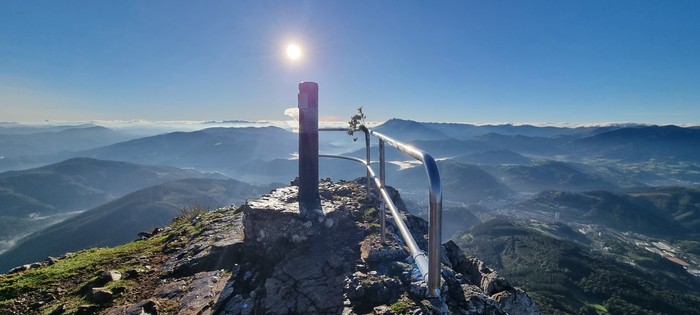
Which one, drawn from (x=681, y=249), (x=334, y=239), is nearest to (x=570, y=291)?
(x=334, y=239)

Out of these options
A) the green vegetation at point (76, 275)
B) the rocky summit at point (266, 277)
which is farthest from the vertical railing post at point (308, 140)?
the green vegetation at point (76, 275)

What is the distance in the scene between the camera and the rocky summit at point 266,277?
4590 mm

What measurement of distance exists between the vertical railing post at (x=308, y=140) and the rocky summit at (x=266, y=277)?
0.40m

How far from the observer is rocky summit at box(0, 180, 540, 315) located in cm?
459

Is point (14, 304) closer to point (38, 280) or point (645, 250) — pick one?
point (38, 280)

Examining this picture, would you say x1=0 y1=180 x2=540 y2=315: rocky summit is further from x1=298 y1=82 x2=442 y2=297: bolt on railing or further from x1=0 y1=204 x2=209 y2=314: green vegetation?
x1=298 y1=82 x2=442 y2=297: bolt on railing

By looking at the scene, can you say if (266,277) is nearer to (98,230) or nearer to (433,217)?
(433,217)

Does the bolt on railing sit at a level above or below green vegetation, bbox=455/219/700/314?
above

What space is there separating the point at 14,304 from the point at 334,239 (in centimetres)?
535

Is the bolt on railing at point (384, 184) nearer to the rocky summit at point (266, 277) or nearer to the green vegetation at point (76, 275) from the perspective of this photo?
the rocky summit at point (266, 277)

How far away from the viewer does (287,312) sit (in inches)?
174

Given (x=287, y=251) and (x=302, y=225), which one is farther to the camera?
(x=302, y=225)

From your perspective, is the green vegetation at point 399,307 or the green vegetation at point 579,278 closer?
the green vegetation at point 399,307

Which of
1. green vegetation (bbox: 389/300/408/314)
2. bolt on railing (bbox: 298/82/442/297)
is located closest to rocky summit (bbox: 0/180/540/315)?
green vegetation (bbox: 389/300/408/314)
